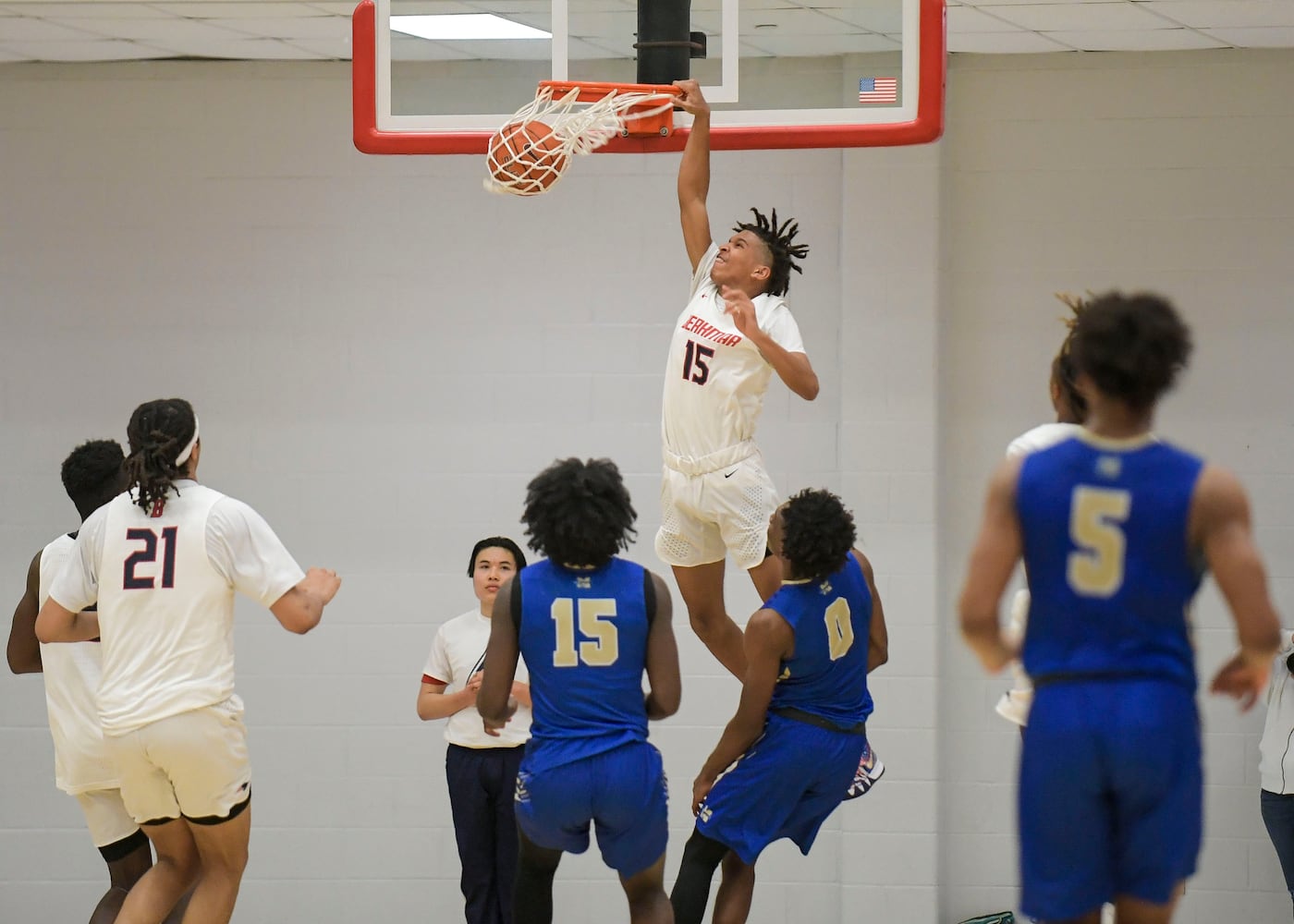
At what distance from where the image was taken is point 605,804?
3807 millimetres

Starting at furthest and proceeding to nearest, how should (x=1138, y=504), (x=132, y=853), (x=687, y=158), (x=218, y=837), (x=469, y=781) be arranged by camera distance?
(x=469, y=781), (x=132, y=853), (x=687, y=158), (x=218, y=837), (x=1138, y=504)

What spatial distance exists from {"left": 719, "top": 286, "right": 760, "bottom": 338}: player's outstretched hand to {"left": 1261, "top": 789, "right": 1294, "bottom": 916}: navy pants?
359cm

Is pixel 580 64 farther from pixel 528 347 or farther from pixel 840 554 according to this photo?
pixel 528 347

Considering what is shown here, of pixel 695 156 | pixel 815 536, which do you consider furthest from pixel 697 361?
pixel 815 536

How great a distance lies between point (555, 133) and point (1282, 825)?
14.4 ft

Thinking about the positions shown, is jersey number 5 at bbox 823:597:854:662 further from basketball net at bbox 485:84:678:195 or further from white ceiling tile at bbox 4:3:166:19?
white ceiling tile at bbox 4:3:166:19

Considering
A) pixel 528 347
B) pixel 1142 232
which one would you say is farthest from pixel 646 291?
pixel 1142 232

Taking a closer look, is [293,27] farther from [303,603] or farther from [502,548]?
[303,603]

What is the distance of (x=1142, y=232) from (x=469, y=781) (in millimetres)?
3981

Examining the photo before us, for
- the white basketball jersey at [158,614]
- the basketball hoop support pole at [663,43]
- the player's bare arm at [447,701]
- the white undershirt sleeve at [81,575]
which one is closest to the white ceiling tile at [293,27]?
the basketball hoop support pole at [663,43]

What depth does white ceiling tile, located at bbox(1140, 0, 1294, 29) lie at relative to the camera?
635 centimetres

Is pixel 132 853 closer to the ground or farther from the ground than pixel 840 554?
closer to the ground

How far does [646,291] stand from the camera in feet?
23.9

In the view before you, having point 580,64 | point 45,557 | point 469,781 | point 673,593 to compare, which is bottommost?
point 469,781
